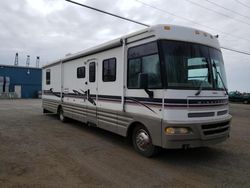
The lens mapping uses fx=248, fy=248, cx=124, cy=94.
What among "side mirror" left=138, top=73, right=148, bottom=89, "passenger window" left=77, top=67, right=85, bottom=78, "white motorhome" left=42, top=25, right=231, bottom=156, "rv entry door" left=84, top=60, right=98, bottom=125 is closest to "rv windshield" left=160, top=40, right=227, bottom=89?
"white motorhome" left=42, top=25, right=231, bottom=156

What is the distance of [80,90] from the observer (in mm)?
8766

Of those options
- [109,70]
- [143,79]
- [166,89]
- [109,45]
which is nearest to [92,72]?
[109,70]

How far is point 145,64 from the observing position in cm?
559

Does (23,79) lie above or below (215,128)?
above

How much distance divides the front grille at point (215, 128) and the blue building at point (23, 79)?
3166cm

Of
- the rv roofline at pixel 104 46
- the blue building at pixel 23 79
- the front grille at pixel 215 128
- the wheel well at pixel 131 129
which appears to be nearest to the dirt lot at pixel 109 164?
the wheel well at pixel 131 129

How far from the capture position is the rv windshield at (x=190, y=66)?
5039mm

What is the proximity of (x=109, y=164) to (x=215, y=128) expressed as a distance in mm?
2408

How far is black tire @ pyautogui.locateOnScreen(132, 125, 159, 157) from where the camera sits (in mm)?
5476

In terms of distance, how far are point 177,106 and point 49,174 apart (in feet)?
9.07

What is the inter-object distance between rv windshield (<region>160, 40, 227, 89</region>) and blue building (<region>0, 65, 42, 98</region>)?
31.3m

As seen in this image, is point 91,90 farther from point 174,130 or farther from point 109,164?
point 174,130

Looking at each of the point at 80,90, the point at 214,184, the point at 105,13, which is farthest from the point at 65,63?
the point at 214,184

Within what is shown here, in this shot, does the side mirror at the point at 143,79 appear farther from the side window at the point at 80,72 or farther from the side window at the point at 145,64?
the side window at the point at 80,72
